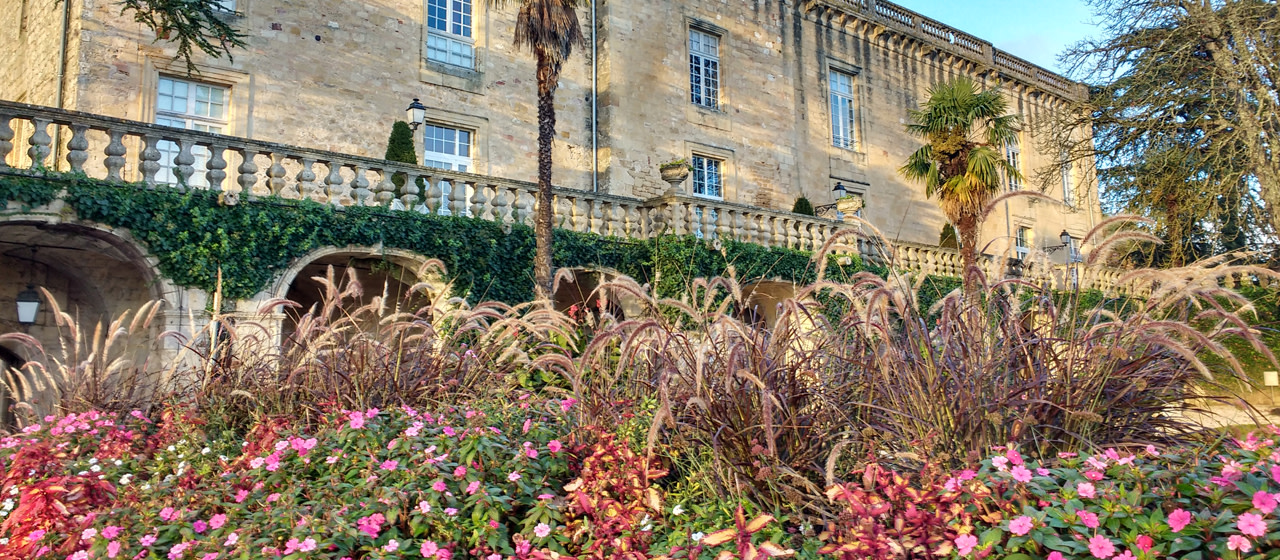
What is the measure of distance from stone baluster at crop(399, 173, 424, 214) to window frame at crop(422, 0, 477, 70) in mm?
4656

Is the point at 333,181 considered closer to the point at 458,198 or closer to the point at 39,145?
the point at 458,198

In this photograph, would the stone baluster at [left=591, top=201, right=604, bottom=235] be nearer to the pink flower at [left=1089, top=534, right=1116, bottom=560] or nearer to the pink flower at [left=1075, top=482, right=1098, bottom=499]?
the pink flower at [left=1075, top=482, right=1098, bottom=499]

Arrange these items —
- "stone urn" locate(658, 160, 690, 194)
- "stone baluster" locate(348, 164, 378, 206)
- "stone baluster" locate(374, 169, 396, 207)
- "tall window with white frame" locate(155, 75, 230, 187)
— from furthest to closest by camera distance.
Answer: "stone urn" locate(658, 160, 690, 194), "tall window with white frame" locate(155, 75, 230, 187), "stone baluster" locate(374, 169, 396, 207), "stone baluster" locate(348, 164, 378, 206)

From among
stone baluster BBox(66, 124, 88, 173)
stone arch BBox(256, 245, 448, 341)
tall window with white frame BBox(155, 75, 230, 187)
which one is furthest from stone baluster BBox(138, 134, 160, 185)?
tall window with white frame BBox(155, 75, 230, 187)

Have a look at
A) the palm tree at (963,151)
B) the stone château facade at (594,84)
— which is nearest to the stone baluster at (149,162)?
the stone château facade at (594,84)

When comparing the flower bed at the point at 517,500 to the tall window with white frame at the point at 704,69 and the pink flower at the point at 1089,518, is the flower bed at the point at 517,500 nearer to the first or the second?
the pink flower at the point at 1089,518

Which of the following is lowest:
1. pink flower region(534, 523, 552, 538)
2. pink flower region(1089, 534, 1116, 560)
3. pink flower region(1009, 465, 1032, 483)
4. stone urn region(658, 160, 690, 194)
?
pink flower region(534, 523, 552, 538)

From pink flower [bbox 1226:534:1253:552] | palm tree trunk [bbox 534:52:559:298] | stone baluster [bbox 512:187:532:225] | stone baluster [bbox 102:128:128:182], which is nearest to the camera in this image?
pink flower [bbox 1226:534:1253:552]

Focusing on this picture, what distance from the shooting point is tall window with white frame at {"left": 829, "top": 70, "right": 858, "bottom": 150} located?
876 inches

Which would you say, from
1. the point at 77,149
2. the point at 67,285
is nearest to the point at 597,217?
the point at 77,149

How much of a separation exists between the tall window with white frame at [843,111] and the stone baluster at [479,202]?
12.3 meters

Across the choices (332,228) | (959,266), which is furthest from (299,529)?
(959,266)

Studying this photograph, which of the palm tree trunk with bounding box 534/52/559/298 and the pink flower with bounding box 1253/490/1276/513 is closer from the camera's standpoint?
the pink flower with bounding box 1253/490/1276/513

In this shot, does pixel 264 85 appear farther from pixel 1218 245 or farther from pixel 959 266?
pixel 1218 245
